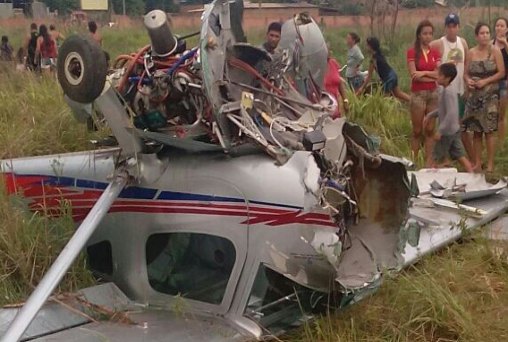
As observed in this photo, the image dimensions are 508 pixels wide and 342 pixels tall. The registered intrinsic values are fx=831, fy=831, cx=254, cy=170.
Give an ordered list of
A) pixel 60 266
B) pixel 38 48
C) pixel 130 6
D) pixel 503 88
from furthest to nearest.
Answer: pixel 130 6
pixel 38 48
pixel 503 88
pixel 60 266

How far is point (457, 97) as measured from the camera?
8.86m

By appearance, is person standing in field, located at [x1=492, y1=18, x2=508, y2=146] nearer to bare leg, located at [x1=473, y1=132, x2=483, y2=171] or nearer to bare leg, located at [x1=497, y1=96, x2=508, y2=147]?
bare leg, located at [x1=497, y1=96, x2=508, y2=147]

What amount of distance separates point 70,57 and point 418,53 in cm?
551

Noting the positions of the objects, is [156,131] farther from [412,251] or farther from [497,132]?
[497,132]

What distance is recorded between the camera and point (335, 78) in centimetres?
813

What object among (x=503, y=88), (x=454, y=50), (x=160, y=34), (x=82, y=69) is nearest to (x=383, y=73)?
(x=454, y=50)

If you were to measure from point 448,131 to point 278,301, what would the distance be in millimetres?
4698

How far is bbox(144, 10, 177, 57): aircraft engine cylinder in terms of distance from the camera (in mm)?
4672

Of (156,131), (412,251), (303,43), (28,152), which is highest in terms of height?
(303,43)

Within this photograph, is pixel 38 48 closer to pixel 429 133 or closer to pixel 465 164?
pixel 429 133

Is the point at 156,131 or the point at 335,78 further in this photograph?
the point at 335,78

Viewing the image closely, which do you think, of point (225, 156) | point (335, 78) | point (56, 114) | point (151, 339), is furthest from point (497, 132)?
point (151, 339)

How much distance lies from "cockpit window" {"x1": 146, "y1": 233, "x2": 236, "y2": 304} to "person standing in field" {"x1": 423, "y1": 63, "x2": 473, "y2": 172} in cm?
466

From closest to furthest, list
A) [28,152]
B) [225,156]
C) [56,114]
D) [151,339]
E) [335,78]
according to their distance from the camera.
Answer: [151,339] < [225,156] < [28,152] < [56,114] < [335,78]
